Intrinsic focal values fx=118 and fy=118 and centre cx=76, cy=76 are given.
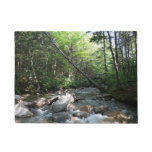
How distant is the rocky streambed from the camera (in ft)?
7.39

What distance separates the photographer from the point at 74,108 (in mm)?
2469

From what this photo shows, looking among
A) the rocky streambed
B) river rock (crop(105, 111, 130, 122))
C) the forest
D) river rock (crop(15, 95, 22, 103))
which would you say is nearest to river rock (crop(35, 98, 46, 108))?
the rocky streambed

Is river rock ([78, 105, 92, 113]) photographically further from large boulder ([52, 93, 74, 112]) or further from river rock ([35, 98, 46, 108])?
river rock ([35, 98, 46, 108])

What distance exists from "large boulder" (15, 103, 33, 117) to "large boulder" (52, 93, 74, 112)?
0.51 m

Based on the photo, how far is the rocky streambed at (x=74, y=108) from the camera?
2252 millimetres

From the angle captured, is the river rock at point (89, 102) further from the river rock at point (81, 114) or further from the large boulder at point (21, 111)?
the large boulder at point (21, 111)

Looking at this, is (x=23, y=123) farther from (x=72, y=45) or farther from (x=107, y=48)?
(x=107, y=48)

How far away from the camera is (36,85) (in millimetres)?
2619

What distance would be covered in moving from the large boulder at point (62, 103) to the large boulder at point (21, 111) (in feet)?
1.67

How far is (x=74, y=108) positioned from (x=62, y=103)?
0.28 meters

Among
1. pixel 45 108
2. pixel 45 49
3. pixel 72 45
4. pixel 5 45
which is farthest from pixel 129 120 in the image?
pixel 5 45

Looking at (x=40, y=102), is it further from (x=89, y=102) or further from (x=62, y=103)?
(x=89, y=102)
